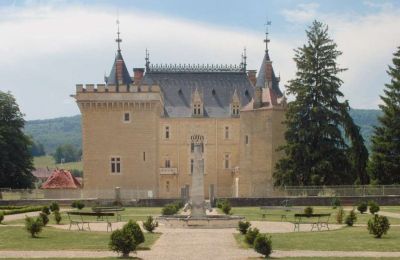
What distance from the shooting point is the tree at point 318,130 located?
2031 inches

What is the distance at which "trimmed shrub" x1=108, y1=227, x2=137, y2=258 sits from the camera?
60.3ft

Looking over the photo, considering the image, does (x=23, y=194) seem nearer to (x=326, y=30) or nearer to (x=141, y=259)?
(x=326, y=30)

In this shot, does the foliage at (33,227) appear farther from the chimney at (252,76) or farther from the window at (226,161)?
the chimney at (252,76)

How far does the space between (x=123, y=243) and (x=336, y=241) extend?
6644mm

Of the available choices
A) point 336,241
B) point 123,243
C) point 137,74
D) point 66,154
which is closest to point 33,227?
point 123,243

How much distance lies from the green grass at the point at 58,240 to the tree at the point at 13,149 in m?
31.6

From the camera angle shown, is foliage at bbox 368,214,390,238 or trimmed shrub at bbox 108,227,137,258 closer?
trimmed shrub at bbox 108,227,137,258

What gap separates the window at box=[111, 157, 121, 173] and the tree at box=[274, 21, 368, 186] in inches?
455

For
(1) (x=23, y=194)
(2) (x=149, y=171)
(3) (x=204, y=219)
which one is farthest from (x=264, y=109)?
(3) (x=204, y=219)

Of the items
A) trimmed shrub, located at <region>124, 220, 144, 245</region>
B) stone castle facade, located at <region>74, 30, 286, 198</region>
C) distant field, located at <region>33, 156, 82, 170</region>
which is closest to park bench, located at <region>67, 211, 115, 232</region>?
trimmed shrub, located at <region>124, 220, 144, 245</region>

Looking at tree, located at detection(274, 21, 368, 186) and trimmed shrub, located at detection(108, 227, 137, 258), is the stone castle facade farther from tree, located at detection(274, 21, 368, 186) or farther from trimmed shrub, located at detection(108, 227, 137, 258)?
trimmed shrub, located at detection(108, 227, 137, 258)

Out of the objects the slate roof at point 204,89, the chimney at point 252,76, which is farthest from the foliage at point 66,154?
the chimney at point 252,76

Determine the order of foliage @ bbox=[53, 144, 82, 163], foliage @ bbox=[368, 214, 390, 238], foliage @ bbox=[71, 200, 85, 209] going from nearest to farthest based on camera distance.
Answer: foliage @ bbox=[368, 214, 390, 238] < foliage @ bbox=[71, 200, 85, 209] < foliage @ bbox=[53, 144, 82, 163]

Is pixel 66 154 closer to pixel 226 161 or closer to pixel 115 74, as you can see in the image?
pixel 115 74
